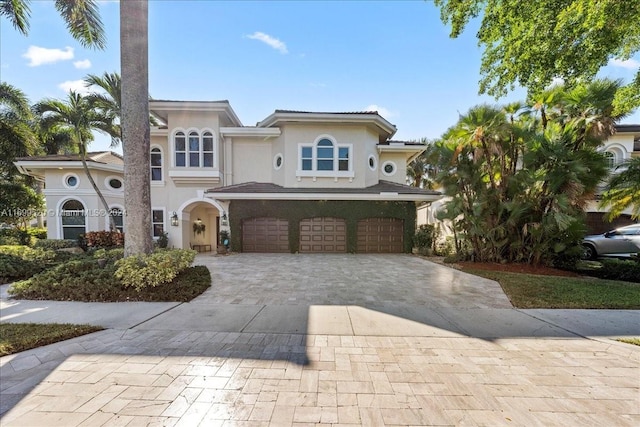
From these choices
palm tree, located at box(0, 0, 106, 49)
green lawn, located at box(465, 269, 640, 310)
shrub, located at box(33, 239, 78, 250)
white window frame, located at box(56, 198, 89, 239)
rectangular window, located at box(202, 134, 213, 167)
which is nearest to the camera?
green lawn, located at box(465, 269, 640, 310)

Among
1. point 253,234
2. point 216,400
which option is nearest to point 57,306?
point 216,400

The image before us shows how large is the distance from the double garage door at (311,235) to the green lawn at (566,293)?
6.83 m

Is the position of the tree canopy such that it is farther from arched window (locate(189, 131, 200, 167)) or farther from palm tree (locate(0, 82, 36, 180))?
palm tree (locate(0, 82, 36, 180))

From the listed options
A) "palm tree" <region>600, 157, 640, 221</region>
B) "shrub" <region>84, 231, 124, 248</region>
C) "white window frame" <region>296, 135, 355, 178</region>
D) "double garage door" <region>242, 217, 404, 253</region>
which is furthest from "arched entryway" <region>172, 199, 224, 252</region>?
"palm tree" <region>600, 157, 640, 221</region>

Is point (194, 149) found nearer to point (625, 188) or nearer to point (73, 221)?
point (73, 221)

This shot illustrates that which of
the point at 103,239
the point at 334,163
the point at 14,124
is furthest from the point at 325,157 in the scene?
the point at 14,124

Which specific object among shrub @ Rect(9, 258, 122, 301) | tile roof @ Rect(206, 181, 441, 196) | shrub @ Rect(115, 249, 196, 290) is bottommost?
Answer: shrub @ Rect(9, 258, 122, 301)

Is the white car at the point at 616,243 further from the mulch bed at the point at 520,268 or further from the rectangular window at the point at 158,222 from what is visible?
the rectangular window at the point at 158,222

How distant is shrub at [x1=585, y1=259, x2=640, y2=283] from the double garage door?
295 inches

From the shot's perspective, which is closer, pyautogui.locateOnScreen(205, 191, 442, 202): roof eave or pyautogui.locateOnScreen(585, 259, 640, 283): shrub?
pyautogui.locateOnScreen(585, 259, 640, 283): shrub

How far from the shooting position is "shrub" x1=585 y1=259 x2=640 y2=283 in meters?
8.22

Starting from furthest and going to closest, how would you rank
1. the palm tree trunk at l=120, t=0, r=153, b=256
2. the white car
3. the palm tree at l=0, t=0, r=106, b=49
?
the white car → the palm tree at l=0, t=0, r=106, b=49 → the palm tree trunk at l=120, t=0, r=153, b=256

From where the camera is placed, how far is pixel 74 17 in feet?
29.5

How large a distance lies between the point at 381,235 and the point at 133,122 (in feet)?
38.7
